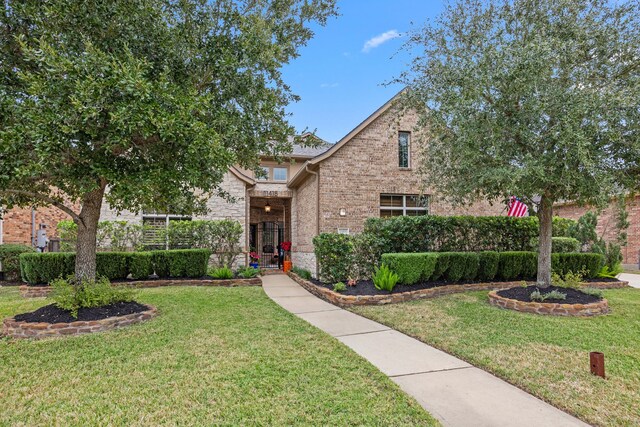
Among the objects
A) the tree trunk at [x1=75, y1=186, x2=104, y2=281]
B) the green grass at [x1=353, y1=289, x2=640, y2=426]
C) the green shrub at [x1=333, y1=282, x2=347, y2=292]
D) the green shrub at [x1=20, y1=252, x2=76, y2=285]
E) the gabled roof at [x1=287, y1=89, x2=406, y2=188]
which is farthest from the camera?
the gabled roof at [x1=287, y1=89, x2=406, y2=188]

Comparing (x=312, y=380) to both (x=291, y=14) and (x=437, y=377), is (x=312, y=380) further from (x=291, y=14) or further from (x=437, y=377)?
(x=291, y=14)

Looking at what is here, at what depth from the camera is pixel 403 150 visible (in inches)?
493

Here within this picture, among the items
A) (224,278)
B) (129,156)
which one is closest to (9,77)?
(129,156)

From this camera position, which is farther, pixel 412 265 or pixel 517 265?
pixel 517 265

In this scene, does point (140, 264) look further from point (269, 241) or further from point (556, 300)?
point (556, 300)

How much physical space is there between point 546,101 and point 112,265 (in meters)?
10.9

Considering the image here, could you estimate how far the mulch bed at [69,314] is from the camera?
5.70m

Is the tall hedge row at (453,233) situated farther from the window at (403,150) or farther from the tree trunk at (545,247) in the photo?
the window at (403,150)

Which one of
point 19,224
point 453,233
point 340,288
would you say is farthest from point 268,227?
point 340,288

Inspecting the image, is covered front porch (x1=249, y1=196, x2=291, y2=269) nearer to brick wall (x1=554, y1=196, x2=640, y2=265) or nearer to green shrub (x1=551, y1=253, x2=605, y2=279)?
green shrub (x1=551, y1=253, x2=605, y2=279)

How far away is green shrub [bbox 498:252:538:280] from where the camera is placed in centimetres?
968

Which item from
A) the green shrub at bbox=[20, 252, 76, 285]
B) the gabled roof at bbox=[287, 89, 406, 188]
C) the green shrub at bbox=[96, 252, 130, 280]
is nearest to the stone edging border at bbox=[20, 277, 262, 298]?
the green shrub at bbox=[96, 252, 130, 280]

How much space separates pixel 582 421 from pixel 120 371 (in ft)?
14.8

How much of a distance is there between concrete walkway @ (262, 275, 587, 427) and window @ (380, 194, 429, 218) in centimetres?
650
